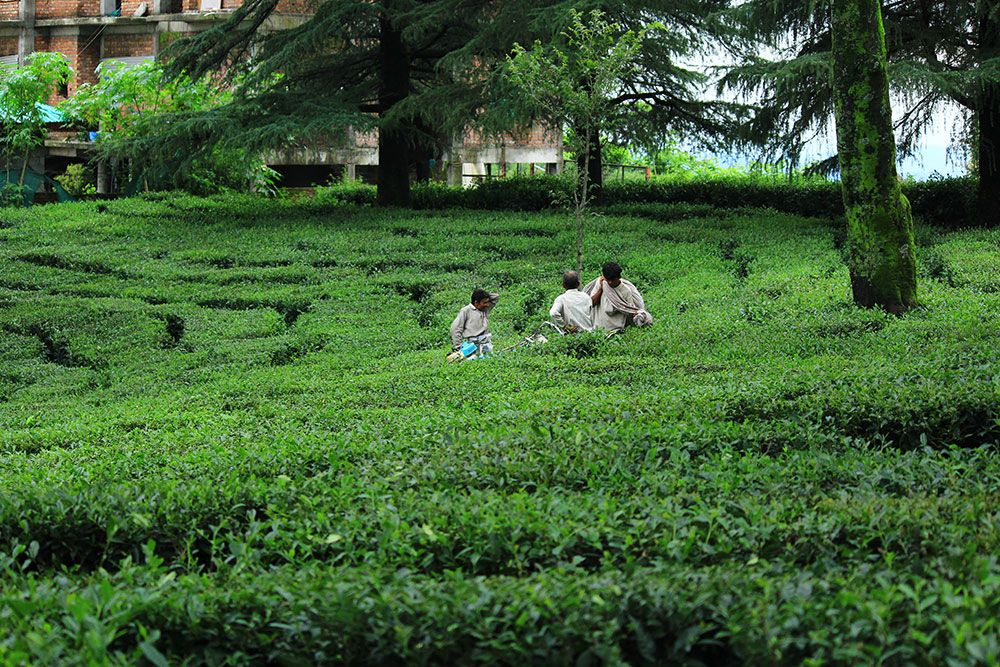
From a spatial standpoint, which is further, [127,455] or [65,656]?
[127,455]

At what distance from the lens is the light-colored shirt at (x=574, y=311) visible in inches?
381

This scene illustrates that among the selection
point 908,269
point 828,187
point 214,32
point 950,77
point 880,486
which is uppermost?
point 214,32

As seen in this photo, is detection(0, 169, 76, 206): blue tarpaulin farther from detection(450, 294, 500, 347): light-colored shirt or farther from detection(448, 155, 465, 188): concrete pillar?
detection(450, 294, 500, 347): light-colored shirt

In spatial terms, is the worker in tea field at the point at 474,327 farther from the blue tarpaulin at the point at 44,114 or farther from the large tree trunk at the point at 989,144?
the blue tarpaulin at the point at 44,114

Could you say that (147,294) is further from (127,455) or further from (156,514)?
(156,514)

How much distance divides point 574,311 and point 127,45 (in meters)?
25.2

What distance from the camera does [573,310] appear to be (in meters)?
9.68

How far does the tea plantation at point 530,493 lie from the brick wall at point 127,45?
69.3ft

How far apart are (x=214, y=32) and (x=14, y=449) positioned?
47.9 feet

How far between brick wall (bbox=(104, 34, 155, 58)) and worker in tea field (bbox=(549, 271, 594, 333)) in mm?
24419

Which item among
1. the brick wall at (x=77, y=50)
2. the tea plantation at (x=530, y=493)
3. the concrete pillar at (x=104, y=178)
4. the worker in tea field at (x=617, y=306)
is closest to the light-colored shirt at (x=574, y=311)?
the worker in tea field at (x=617, y=306)

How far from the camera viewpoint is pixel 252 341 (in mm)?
11273

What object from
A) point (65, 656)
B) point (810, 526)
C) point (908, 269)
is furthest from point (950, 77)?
point (65, 656)

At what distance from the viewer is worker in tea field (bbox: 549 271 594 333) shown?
9.67 meters
